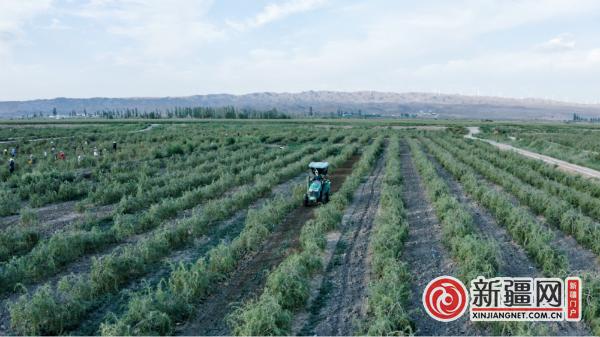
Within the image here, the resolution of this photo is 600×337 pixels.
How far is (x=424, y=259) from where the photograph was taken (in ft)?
31.6

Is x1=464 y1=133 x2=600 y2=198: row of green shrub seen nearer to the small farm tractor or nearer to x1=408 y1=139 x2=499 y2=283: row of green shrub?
x1=408 y1=139 x2=499 y2=283: row of green shrub

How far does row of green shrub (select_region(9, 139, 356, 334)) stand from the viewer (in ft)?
21.6

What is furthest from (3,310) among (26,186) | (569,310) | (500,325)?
(26,186)

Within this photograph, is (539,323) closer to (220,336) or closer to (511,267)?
(511,267)

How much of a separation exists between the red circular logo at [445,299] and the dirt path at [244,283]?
10.1 feet

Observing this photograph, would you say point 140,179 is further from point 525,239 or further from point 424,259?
point 525,239

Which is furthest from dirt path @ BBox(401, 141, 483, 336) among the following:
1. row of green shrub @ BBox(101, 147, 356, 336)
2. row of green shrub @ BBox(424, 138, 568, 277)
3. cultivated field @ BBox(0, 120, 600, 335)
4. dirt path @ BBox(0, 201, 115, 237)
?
dirt path @ BBox(0, 201, 115, 237)

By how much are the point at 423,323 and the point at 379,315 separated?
1.06m

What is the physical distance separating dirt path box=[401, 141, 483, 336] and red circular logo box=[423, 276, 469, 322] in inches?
4.6

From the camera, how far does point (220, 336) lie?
21.5 ft

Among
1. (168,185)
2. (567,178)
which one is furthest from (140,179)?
(567,178)

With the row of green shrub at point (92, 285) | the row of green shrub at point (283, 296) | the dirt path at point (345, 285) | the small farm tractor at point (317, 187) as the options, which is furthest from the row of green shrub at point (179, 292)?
the small farm tractor at point (317, 187)

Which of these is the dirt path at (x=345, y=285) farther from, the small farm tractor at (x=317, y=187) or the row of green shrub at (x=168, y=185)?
the row of green shrub at (x=168, y=185)

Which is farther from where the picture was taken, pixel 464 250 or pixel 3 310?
pixel 464 250
